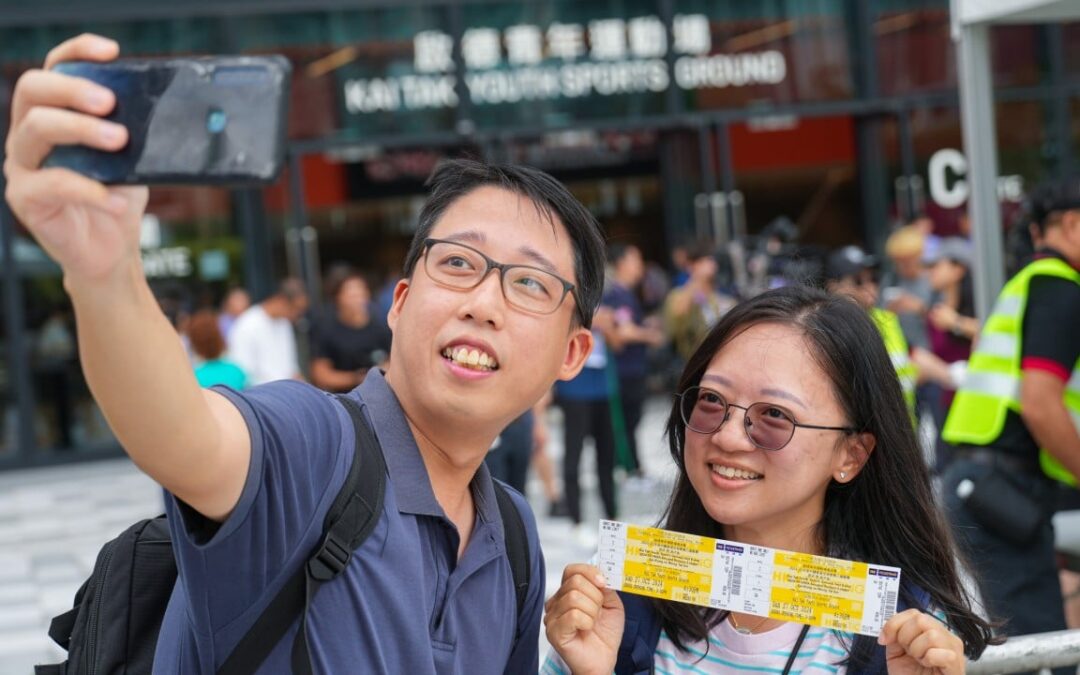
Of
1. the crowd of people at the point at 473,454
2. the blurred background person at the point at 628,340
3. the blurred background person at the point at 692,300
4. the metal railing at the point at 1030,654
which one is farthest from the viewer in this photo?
the blurred background person at the point at 692,300

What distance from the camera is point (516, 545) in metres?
1.88

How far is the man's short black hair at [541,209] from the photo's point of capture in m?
1.89

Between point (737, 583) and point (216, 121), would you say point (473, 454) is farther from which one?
point (216, 121)

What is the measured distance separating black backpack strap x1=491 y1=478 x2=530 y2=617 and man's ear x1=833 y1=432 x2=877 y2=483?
1.86ft

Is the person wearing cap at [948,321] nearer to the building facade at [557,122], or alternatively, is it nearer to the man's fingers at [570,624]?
the building facade at [557,122]

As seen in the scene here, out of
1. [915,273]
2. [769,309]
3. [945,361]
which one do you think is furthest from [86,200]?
[915,273]

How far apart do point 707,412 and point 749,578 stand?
292mm

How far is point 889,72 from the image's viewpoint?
15125mm

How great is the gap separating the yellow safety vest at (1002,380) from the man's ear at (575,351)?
1974 mm

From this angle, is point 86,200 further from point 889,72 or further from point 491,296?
point 889,72

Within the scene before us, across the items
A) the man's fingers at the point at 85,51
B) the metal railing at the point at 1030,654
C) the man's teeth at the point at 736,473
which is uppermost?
the man's fingers at the point at 85,51

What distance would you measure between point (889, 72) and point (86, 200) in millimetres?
15049

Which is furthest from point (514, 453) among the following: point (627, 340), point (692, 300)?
point (692, 300)

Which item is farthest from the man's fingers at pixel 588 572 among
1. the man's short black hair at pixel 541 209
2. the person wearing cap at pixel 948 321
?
the person wearing cap at pixel 948 321
